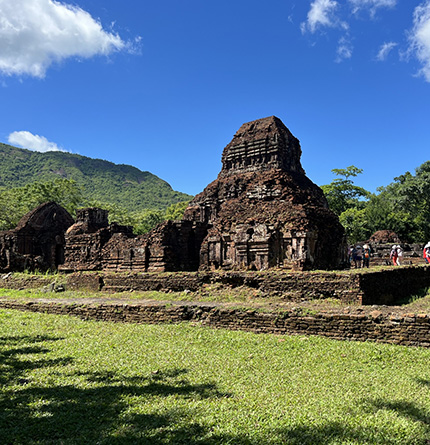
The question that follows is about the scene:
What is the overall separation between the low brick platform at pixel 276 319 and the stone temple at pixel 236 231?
5449mm

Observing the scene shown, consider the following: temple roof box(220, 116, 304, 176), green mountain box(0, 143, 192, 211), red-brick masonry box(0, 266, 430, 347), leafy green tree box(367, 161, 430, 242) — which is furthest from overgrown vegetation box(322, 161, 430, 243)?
green mountain box(0, 143, 192, 211)

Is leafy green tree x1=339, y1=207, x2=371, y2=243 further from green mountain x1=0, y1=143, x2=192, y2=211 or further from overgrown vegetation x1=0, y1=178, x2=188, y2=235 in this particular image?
green mountain x1=0, y1=143, x2=192, y2=211

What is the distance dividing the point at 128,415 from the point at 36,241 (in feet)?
71.0

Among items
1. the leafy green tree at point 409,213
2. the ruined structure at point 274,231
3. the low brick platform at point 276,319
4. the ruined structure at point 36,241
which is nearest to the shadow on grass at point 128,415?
the low brick platform at point 276,319

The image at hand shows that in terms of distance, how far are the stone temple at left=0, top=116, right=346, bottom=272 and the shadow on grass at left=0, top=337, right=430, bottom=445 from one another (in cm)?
898

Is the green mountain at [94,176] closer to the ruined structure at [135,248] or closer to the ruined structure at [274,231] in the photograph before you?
the ruined structure at [135,248]

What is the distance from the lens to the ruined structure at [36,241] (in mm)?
21812

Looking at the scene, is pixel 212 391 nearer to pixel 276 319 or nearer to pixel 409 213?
pixel 276 319

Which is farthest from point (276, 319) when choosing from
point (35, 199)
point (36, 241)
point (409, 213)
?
point (409, 213)

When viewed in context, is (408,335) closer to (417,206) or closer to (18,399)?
(18,399)

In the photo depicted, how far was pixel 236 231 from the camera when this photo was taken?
1476 cm

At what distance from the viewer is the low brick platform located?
6.62 metres

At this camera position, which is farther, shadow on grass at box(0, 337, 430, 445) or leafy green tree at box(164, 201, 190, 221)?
leafy green tree at box(164, 201, 190, 221)

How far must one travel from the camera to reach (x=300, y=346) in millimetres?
6758
